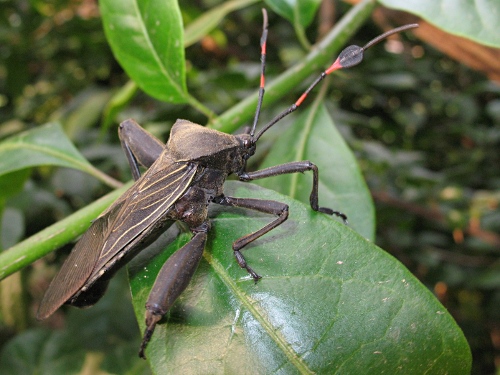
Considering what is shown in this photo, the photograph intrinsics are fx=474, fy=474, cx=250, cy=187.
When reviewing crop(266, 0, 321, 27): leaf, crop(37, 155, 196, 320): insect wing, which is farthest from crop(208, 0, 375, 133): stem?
crop(37, 155, 196, 320): insect wing

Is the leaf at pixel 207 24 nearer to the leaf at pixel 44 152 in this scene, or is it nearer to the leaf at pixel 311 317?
the leaf at pixel 44 152

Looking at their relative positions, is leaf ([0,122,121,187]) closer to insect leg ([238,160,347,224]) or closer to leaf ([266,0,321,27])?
insect leg ([238,160,347,224])

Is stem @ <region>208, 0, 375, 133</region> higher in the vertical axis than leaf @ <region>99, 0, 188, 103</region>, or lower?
lower

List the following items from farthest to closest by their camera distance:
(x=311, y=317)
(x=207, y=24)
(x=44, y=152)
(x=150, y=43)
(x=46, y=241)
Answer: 1. (x=207, y=24)
2. (x=44, y=152)
3. (x=150, y=43)
4. (x=46, y=241)
5. (x=311, y=317)

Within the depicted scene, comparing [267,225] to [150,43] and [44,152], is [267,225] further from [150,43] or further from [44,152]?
[44,152]

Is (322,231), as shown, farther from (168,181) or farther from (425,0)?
(425,0)

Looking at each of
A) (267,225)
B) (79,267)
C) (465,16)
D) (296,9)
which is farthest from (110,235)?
(465,16)

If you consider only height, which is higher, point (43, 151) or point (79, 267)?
point (43, 151)
